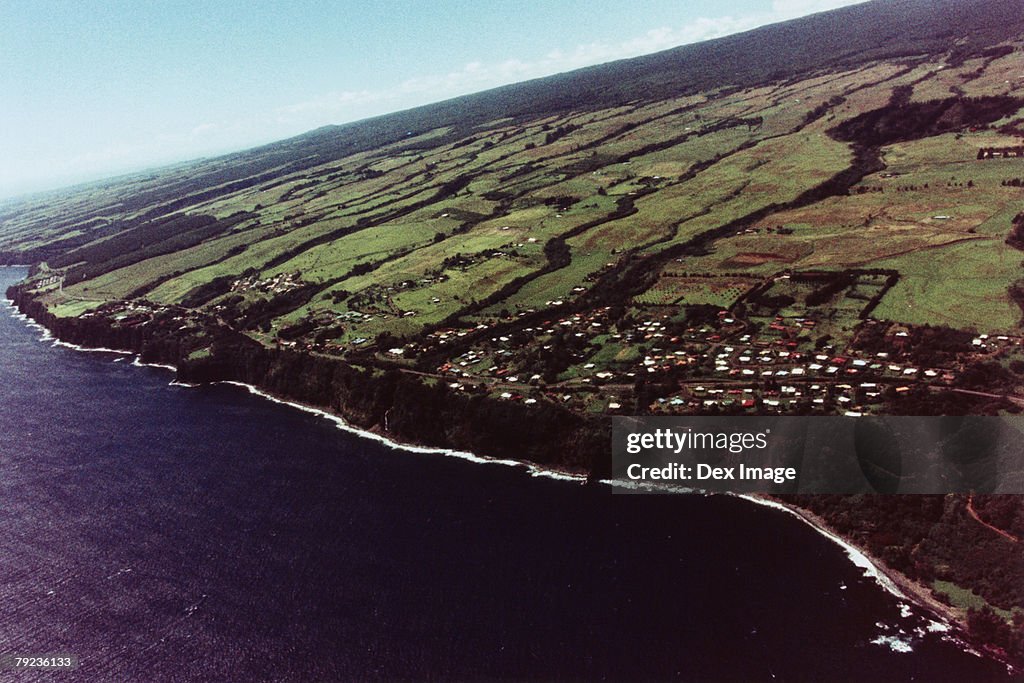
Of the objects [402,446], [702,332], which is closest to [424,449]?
[402,446]

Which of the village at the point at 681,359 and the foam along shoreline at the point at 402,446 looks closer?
the village at the point at 681,359

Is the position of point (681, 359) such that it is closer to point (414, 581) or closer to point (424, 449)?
point (424, 449)

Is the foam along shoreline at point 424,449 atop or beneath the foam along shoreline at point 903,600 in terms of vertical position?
atop

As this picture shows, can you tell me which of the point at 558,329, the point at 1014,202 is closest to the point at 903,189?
the point at 1014,202
